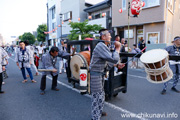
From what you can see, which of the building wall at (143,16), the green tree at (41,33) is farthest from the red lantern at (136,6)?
the green tree at (41,33)

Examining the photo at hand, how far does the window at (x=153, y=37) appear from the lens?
12615mm

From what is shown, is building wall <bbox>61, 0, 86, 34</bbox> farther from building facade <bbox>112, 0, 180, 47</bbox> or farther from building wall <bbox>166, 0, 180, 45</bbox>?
building wall <bbox>166, 0, 180, 45</bbox>

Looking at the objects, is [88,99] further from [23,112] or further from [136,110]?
[23,112]

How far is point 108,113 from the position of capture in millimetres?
3021

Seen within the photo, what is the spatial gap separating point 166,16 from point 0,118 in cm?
1393

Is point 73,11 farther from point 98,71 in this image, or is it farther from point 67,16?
point 98,71

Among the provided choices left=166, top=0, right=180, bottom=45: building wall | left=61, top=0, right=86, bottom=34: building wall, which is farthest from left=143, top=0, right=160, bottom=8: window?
left=61, top=0, right=86, bottom=34: building wall

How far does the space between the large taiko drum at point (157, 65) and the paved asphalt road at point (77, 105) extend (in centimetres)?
96

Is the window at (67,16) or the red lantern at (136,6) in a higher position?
the window at (67,16)

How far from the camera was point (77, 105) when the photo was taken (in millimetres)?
3461

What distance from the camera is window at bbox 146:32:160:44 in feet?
41.4

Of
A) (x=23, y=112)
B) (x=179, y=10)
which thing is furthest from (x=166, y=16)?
(x=23, y=112)

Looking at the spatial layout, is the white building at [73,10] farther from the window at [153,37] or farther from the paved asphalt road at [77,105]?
the paved asphalt road at [77,105]

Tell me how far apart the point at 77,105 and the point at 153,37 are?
480 inches
